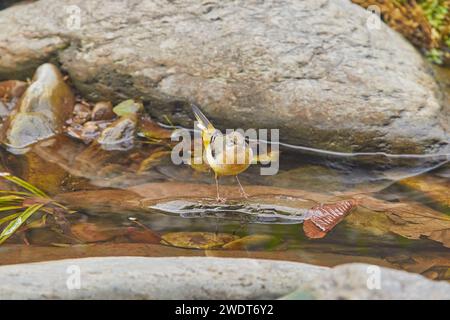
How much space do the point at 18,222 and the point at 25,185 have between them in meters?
0.65

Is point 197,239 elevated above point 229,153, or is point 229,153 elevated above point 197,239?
point 229,153

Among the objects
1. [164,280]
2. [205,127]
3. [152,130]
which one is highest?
[164,280]

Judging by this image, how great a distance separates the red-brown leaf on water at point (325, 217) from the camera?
4789 mm

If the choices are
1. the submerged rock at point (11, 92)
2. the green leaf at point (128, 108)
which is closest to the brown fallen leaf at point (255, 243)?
the green leaf at point (128, 108)

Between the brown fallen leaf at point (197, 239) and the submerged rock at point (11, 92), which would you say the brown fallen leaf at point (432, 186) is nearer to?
the brown fallen leaf at point (197, 239)

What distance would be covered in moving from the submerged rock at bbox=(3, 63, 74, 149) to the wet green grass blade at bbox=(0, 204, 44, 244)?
152 centimetres

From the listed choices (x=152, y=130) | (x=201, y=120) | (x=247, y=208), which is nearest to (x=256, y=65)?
(x=201, y=120)

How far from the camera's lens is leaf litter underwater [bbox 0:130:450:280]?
4.53 meters

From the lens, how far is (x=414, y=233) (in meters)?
4.81

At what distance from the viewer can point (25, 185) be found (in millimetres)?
5434

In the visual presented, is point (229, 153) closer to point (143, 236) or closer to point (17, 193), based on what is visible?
point (143, 236)
